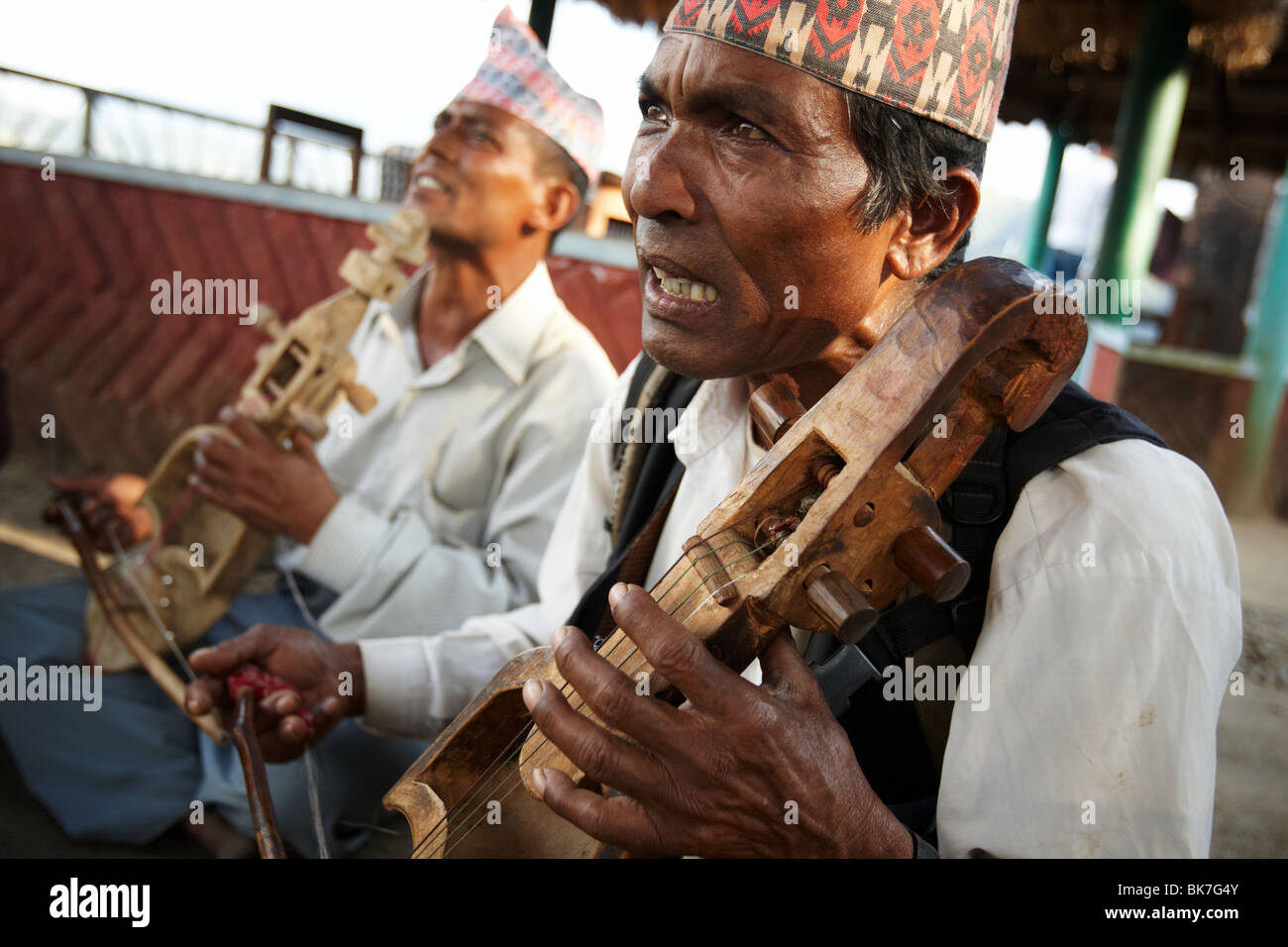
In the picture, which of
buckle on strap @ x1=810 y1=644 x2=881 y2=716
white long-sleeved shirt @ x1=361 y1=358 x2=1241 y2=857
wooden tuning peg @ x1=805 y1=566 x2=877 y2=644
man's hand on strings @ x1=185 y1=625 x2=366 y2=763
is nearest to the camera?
wooden tuning peg @ x1=805 y1=566 x2=877 y2=644

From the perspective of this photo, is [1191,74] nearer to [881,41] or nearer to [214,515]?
[881,41]

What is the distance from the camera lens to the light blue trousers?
2.16 m

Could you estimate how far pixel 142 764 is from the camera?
2299mm

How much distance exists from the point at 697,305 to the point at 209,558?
5.74ft

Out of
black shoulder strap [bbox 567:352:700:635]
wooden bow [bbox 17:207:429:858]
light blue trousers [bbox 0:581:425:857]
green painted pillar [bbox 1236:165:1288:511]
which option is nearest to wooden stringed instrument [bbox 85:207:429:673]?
wooden bow [bbox 17:207:429:858]

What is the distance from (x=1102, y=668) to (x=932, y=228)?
0.61 meters

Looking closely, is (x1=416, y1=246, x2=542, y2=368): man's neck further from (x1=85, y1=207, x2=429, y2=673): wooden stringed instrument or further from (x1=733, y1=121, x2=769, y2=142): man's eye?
(x1=733, y1=121, x2=769, y2=142): man's eye

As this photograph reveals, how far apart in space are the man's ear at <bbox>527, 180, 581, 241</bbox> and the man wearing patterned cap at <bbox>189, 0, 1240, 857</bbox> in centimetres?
133

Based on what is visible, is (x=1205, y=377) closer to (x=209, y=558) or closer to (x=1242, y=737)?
(x=1242, y=737)

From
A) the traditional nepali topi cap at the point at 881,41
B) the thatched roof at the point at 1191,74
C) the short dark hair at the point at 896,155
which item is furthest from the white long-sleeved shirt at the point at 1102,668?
the thatched roof at the point at 1191,74

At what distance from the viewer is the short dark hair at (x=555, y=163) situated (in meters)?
2.51

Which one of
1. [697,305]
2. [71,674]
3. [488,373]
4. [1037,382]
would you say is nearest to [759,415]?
[697,305]

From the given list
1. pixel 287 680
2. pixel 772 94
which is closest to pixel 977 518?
pixel 772 94

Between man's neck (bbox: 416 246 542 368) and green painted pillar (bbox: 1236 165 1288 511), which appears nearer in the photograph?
man's neck (bbox: 416 246 542 368)
